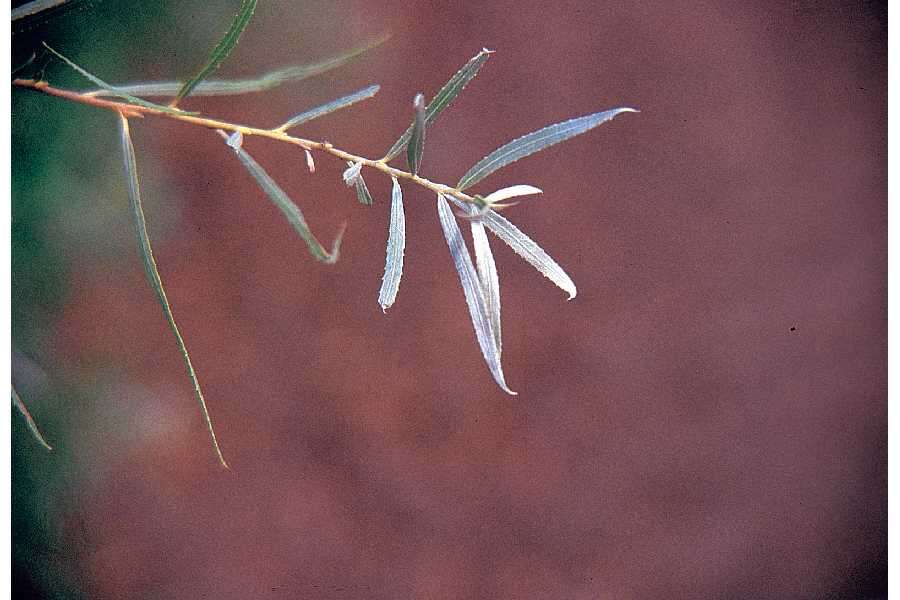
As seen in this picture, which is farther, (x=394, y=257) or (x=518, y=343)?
(x=518, y=343)

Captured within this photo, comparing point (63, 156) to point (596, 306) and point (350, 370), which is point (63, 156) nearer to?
point (350, 370)

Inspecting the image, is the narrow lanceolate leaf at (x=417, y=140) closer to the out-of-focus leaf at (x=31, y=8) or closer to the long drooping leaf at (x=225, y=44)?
the long drooping leaf at (x=225, y=44)

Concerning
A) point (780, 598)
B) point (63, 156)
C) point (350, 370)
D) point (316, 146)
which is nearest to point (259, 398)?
point (350, 370)

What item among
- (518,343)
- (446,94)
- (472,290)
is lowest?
(518,343)

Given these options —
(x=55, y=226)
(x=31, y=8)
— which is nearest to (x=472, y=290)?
(x=31, y=8)

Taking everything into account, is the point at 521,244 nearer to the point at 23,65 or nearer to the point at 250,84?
the point at 250,84

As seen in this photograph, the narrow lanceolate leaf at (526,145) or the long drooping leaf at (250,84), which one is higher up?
the long drooping leaf at (250,84)

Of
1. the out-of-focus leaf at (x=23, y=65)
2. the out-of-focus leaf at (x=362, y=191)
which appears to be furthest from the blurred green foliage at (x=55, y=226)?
the out-of-focus leaf at (x=362, y=191)
